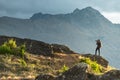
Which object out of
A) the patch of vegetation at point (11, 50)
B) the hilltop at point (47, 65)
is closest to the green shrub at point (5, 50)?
the patch of vegetation at point (11, 50)

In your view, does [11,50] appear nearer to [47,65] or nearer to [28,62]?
[28,62]

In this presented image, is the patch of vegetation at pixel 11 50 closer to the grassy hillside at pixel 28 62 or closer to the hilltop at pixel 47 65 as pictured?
the grassy hillside at pixel 28 62

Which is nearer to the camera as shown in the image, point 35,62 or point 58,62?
point 35,62

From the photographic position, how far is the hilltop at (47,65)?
21375 millimetres

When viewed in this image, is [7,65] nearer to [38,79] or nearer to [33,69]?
[33,69]

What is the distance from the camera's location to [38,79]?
73.9 feet

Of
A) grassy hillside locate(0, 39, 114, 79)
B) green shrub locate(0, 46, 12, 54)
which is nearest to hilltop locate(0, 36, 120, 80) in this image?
grassy hillside locate(0, 39, 114, 79)

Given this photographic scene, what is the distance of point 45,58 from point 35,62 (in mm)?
5221

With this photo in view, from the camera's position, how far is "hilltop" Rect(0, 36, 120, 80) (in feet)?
70.1

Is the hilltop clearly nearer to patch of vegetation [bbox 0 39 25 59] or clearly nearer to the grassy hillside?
the grassy hillside

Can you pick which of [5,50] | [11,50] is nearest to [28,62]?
[11,50]

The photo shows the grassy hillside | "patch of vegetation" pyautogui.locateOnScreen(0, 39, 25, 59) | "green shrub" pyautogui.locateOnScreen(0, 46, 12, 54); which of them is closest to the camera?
the grassy hillside

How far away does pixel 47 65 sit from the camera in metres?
51.2

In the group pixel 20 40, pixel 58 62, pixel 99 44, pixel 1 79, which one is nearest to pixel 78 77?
pixel 1 79
